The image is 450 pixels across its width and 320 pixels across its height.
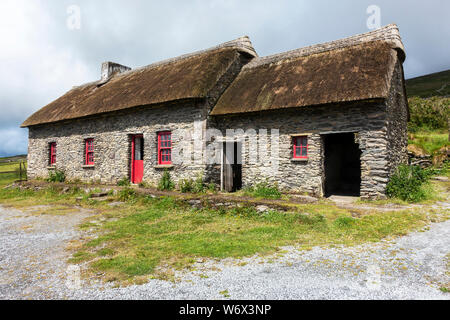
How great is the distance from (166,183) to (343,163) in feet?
28.0

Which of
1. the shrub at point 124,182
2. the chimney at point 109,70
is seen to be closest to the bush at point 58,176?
the shrub at point 124,182

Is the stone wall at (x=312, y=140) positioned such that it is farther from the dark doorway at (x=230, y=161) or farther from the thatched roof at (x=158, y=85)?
the thatched roof at (x=158, y=85)

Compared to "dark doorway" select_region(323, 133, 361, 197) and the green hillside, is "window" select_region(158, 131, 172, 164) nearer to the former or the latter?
"dark doorway" select_region(323, 133, 361, 197)

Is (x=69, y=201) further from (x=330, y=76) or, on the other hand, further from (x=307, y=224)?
(x=330, y=76)

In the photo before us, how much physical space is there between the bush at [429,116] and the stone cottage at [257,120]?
30.4 ft

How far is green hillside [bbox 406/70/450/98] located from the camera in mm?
66412

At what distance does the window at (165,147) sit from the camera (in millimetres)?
13019

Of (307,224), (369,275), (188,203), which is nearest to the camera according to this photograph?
(369,275)

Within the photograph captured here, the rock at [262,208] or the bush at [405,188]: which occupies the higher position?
the bush at [405,188]

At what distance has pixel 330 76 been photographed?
34.5 feet

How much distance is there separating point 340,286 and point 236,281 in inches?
54.1

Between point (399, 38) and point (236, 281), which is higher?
point (399, 38)
